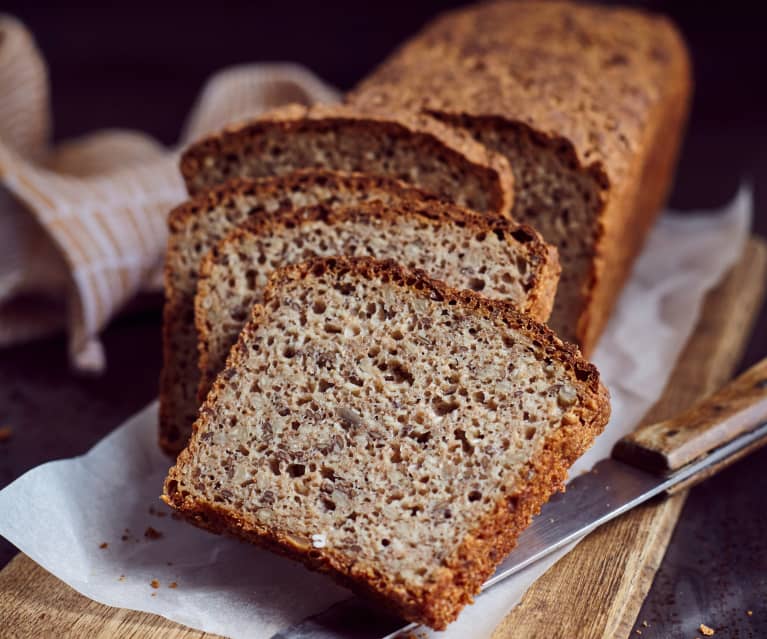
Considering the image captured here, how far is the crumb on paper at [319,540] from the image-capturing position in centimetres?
260

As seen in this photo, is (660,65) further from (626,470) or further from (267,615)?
(267,615)

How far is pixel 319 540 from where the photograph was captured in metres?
2.60

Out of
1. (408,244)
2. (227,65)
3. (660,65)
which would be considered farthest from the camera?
(227,65)

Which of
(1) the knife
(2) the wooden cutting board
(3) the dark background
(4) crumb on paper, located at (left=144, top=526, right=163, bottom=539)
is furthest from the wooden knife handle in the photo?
(4) crumb on paper, located at (left=144, top=526, right=163, bottom=539)

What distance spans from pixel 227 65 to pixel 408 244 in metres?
3.94

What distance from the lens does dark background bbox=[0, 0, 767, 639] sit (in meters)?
4.19

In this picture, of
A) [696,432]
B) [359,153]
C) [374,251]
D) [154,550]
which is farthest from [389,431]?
[359,153]

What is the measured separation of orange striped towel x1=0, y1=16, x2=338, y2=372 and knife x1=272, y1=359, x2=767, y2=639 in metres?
1.97

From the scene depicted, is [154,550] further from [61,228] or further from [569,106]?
[569,106]

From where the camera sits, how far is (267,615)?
2734 mm

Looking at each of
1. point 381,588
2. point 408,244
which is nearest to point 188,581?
point 381,588

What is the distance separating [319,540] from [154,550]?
666 millimetres

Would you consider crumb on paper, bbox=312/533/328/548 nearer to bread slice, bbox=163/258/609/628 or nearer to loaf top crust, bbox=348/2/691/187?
bread slice, bbox=163/258/609/628

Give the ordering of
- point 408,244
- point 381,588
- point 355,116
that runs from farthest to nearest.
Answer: point 355,116, point 408,244, point 381,588
